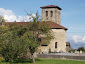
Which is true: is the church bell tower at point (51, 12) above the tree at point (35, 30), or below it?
above

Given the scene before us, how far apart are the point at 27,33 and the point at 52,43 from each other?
27.5m

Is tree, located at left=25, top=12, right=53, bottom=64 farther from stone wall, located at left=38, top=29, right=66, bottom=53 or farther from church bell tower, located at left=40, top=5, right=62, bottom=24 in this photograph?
church bell tower, located at left=40, top=5, right=62, bottom=24

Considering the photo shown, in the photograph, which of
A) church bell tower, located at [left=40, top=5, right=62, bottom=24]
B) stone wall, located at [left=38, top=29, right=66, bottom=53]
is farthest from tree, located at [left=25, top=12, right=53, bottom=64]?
church bell tower, located at [left=40, top=5, right=62, bottom=24]

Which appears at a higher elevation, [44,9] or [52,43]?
[44,9]

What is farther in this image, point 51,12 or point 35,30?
point 51,12

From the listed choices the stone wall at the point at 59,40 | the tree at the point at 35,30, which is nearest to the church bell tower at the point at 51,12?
the stone wall at the point at 59,40

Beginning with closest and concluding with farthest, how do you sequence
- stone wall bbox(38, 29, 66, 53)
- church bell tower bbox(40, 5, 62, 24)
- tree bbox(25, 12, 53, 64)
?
tree bbox(25, 12, 53, 64) → stone wall bbox(38, 29, 66, 53) → church bell tower bbox(40, 5, 62, 24)

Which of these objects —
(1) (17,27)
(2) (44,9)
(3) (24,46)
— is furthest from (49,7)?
(3) (24,46)

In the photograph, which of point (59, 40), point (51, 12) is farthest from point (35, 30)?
point (51, 12)

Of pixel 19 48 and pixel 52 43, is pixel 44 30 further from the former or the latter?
pixel 52 43

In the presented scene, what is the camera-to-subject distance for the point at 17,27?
31969 mm

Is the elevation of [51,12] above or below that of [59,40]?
above

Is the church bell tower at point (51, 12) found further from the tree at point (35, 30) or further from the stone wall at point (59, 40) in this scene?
the tree at point (35, 30)

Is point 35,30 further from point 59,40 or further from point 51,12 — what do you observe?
point 51,12
